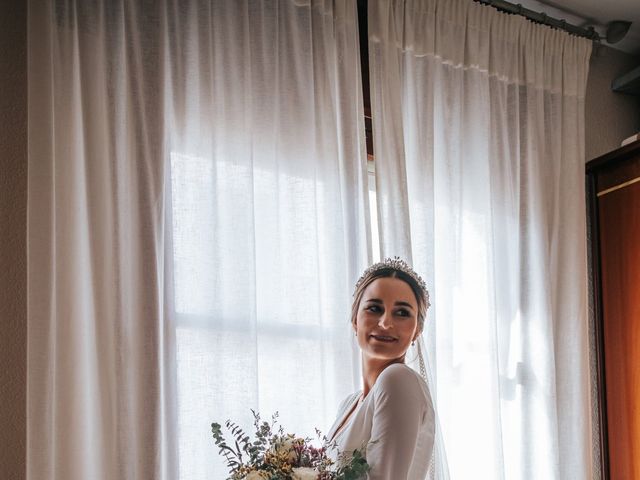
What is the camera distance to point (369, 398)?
2383mm

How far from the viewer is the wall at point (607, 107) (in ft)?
13.0

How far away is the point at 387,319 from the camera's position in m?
2.51

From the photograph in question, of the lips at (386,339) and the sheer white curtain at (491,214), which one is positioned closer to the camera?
the lips at (386,339)

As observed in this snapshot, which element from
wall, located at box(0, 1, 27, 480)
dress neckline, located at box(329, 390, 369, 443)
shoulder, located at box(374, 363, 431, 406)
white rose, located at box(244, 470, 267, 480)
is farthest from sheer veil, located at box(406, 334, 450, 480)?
wall, located at box(0, 1, 27, 480)

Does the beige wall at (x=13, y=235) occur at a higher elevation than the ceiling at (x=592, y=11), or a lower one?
lower

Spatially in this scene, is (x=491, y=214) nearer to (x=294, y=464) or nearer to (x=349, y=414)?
(x=349, y=414)

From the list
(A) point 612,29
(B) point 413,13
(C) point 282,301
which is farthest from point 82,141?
(A) point 612,29

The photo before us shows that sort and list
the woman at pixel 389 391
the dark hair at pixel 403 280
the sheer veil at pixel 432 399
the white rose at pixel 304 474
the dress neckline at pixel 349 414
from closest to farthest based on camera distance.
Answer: the white rose at pixel 304 474
the woman at pixel 389 391
the dress neckline at pixel 349 414
the dark hair at pixel 403 280
the sheer veil at pixel 432 399

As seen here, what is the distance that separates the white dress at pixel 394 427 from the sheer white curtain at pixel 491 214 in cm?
82

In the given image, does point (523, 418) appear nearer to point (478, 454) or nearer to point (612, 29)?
point (478, 454)

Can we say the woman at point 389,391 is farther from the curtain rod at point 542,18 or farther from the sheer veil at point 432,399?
the curtain rod at point 542,18

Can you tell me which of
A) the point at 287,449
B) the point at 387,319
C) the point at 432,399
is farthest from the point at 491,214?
the point at 287,449

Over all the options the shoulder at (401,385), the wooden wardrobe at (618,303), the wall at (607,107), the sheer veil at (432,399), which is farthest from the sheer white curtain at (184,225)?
the wall at (607,107)

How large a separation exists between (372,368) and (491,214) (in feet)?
3.60
